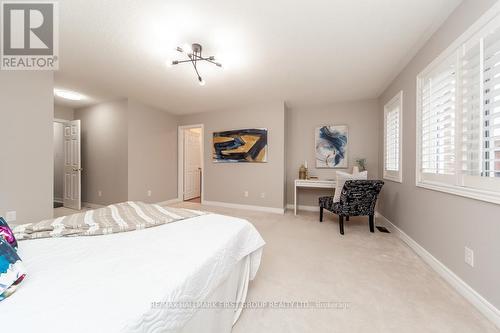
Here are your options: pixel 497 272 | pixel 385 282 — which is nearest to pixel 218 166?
pixel 385 282

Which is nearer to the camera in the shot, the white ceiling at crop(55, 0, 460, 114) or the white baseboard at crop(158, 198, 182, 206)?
the white ceiling at crop(55, 0, 460, 114)

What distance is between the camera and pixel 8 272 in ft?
2.13

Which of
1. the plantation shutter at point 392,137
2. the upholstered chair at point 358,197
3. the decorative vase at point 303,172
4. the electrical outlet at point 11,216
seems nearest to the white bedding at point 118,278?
the upholstered chair at point 358,197

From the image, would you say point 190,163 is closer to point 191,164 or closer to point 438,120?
point 191,164

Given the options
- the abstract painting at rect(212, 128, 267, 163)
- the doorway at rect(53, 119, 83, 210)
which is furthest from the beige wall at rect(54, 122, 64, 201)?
the abstract painting at rect(212, 128, 267, 163)

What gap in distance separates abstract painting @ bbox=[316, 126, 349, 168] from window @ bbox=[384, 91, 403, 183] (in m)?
0.78

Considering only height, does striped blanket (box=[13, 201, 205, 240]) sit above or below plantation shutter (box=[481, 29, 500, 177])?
below

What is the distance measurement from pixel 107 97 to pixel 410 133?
519 cm

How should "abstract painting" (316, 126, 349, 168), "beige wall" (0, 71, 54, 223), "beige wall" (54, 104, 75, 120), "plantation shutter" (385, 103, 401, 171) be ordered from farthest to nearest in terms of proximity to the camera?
"beige wall" (54, 104, 75, 120) < "abstract painting" (316, 126, 349, 168) < "plantation shutter" (385, 103, 401, 171) < "beige wall" (0, 71, 54, 223)

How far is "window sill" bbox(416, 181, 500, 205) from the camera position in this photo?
125cm

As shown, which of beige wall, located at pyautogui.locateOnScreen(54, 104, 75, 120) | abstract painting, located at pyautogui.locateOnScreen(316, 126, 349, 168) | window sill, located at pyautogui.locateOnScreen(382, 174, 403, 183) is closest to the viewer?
window sill, located at pyautogui.locateOnScreen(382, 174, 403, 183)

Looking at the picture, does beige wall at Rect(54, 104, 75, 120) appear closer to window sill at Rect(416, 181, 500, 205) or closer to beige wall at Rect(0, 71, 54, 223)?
beige wall at Rect(0, 71, 54, 223)

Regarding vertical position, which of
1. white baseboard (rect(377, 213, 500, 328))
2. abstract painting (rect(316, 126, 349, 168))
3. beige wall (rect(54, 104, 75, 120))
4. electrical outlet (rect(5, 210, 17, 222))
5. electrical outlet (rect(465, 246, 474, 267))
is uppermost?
beige wall (rect(54, 104, 75, 120))

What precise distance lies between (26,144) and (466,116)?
4.65m
